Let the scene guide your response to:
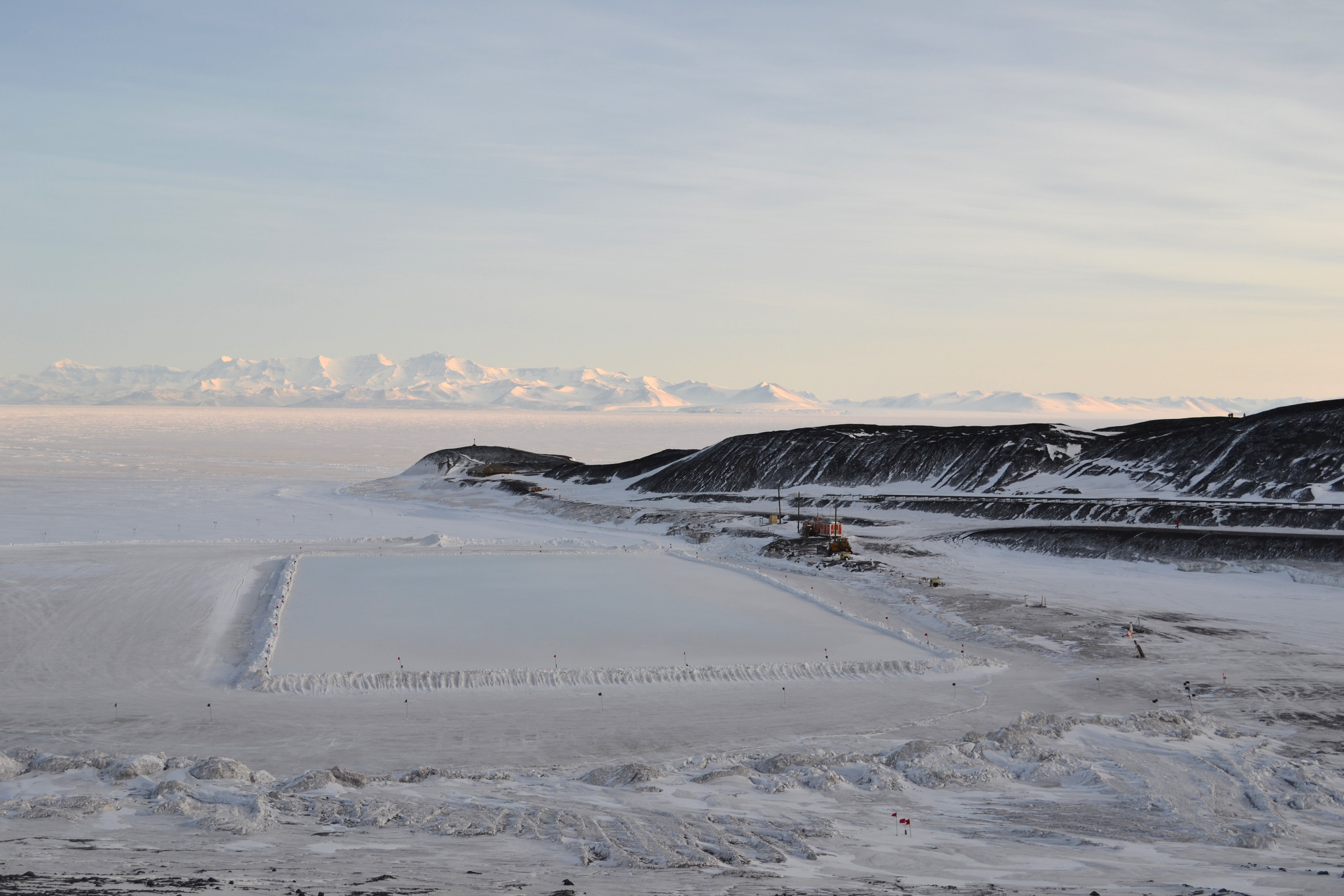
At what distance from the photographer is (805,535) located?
182 feet

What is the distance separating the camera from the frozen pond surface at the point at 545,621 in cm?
2883

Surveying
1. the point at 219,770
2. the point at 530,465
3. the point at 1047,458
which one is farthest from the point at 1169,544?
the point at 530,465

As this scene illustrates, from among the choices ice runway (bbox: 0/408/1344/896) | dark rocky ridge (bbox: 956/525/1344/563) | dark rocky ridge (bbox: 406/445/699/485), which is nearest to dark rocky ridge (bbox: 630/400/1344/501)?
dark rocky ridge (bbox: 406/445/699/485)

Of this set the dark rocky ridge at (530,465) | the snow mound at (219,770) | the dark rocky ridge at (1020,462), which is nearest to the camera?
the snow mound at (219,770)

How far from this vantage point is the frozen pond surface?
94.6 feet

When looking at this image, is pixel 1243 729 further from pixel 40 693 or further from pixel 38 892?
pixel 40 693

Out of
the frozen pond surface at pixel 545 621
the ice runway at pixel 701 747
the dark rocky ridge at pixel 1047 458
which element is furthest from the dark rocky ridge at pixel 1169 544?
the frozen pond surface at pixel 545 621

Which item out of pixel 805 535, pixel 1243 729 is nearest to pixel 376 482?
pixel 805 535

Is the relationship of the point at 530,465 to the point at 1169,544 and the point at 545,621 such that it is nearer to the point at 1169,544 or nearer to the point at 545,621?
the point at 1169,544

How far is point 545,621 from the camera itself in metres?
34.2

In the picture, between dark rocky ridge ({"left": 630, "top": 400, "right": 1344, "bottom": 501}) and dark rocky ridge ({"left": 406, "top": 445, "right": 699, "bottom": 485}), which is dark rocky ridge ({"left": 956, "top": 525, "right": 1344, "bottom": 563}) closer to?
dark rocky ridge ({"left": 630, "top": 400, "right": 1344, "bottom": 501})

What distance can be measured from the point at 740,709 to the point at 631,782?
6149 millimetres

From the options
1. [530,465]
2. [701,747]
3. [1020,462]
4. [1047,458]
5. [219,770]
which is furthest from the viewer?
[530,465]

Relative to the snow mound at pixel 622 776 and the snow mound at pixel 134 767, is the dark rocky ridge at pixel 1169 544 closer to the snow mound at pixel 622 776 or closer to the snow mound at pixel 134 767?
the snow mound at pixel 622 776
